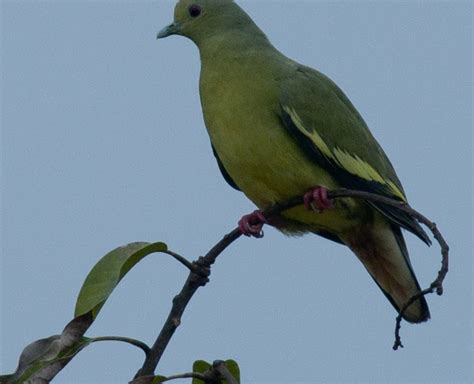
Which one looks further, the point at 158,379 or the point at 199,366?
the point at 199,366

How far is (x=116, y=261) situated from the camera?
9.36 feet

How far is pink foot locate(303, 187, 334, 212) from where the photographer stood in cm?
447

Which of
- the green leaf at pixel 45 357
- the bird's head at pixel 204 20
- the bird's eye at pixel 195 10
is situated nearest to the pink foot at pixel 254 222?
the bird's head at pixel 204 20

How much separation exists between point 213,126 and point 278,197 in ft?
1.72

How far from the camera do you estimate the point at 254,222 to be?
187 inches

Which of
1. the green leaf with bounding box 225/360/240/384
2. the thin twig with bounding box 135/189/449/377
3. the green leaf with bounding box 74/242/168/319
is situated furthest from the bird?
the green leaf with bounding box 225/360/240/384

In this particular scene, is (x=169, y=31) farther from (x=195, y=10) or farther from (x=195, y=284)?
(x=195, y=284)

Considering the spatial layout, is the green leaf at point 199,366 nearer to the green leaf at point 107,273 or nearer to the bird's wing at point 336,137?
the green leaf at point 107,273

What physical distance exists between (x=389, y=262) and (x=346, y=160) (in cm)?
70

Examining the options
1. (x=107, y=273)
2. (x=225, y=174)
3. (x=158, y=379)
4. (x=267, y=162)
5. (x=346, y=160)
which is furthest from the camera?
(x=225, y=174)

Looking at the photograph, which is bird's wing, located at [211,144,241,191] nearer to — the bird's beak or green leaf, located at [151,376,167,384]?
the bird's beak

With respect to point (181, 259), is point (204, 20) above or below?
above

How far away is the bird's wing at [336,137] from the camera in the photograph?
188 inches

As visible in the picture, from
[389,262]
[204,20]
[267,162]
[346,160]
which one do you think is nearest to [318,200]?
[267,162]
